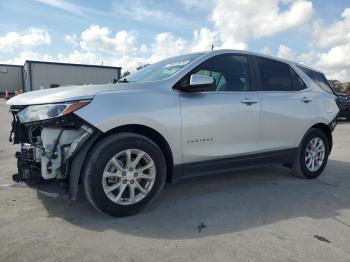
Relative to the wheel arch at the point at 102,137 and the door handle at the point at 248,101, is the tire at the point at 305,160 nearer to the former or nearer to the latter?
the door handle at the point at 248,101

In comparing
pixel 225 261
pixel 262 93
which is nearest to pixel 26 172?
pixel 225 261

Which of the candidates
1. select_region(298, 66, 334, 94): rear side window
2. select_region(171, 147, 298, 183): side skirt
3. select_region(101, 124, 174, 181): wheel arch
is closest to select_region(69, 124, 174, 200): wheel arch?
select_region(101, 124, 174, 181): wheel arch

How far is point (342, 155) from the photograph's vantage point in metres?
7.46

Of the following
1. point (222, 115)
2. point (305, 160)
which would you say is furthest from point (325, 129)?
point (222, 115)

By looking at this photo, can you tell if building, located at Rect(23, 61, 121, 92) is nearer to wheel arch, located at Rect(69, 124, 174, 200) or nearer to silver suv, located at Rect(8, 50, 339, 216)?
silver suv, located at Rect(8, 50, 339, 216)

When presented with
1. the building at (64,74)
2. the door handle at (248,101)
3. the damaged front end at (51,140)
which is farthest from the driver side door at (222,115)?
the building at (64,74)

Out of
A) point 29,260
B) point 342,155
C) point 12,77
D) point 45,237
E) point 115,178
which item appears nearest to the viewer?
point 29,260

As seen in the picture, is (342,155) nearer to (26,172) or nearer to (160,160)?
(160,160)

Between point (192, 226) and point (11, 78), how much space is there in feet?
193

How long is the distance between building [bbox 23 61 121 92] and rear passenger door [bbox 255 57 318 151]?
3623 centimetres

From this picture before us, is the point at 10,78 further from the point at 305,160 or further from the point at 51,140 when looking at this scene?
the point at 51,140

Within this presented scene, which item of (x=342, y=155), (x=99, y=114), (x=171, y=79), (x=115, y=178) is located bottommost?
(x=342, y=155)

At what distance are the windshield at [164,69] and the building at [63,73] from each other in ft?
119

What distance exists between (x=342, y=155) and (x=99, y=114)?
19.4 ft
